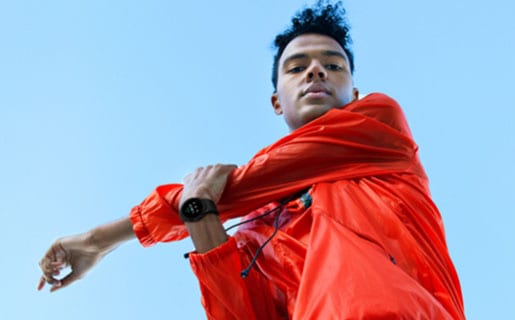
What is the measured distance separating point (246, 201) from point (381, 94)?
60 centimetres

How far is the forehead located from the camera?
9.14ft

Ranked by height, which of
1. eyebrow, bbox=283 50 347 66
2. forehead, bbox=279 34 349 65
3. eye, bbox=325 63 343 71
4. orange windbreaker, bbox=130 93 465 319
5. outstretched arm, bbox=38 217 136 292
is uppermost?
forehead, bbox=279 34 349 65

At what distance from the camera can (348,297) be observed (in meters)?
1.69

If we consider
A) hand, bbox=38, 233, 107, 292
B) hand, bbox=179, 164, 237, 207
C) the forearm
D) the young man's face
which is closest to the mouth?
the young man's face

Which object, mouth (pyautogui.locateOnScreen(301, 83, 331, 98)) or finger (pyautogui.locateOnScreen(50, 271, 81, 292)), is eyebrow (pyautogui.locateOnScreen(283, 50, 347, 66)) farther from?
finger (pyautogui.locateOnScreen(50, 271, 81, 292))

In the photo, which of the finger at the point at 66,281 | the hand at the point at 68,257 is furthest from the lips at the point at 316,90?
the finger at the point at 66,281

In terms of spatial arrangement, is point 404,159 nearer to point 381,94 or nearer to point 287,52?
point 381,94

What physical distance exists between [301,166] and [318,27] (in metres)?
0.85

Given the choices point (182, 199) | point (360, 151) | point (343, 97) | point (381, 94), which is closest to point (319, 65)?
point (343, 97)

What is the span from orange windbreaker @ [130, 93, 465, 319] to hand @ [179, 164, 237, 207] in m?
0.04

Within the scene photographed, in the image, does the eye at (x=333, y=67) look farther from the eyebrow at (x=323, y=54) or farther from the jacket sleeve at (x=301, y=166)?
the jacket sleeve at (x=301, y=166)

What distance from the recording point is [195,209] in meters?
2.17

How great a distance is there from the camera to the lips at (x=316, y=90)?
2631 mm

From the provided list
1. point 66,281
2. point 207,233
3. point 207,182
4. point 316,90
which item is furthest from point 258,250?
point 66,281
